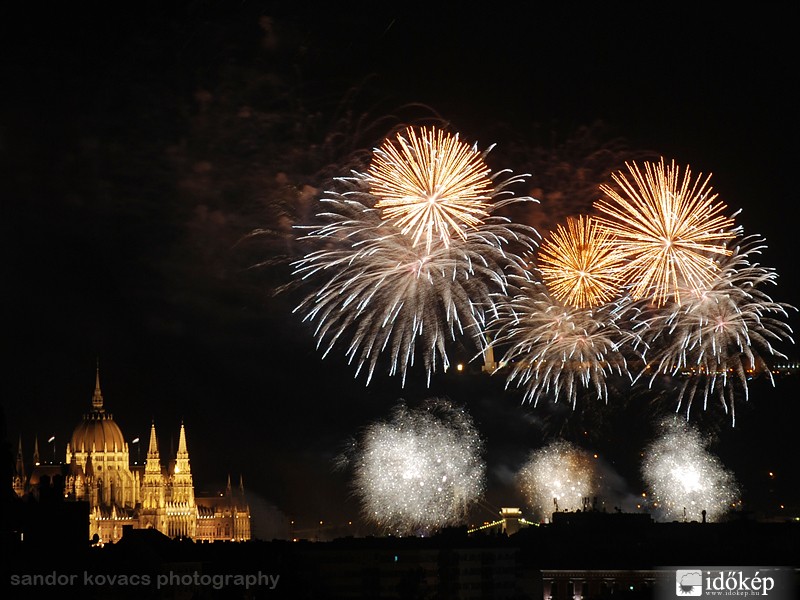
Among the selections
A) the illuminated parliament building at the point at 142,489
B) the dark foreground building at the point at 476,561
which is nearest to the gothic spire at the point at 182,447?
the illuminated parliament building at the point at 142,489

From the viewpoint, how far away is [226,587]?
→ 74.9 metres

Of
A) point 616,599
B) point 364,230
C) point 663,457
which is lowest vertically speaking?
point 616,599

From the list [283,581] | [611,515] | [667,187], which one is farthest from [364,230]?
[611,515]

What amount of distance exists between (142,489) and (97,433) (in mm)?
8260

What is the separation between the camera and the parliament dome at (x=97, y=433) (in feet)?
619

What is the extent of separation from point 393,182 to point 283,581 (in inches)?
1179

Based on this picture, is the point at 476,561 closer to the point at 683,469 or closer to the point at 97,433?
the point at 683,469

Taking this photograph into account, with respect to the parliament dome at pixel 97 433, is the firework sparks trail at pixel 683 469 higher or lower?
lower

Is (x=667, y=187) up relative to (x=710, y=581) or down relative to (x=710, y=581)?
up

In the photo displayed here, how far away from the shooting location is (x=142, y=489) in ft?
621

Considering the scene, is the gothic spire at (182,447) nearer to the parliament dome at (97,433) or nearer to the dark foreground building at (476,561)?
the parliament dome at (97,433)

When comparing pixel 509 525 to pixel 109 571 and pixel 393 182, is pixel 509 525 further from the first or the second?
pixel 393 182

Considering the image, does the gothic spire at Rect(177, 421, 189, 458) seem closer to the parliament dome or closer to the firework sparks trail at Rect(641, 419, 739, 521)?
the parliament dome

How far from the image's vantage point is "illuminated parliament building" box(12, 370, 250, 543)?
7028 inches
